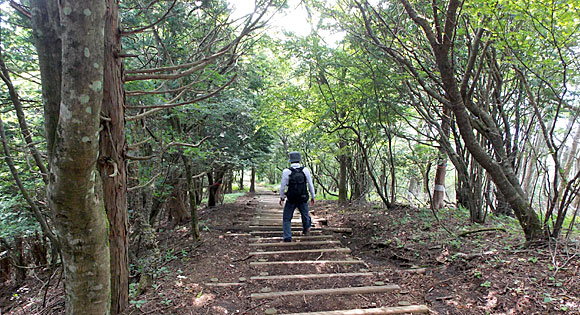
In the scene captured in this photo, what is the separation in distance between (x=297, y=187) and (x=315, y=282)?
229cm

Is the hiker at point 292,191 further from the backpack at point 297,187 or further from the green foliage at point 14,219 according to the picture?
the green foliage at point 14,219

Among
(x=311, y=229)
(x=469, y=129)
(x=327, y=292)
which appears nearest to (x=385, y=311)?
(x=327, y=292)

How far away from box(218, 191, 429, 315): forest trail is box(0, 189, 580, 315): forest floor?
0.03m

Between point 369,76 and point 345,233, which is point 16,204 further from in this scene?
point 369,76

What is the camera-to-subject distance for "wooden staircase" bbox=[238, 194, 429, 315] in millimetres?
3135

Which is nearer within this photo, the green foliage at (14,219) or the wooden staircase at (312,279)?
the wooden staircase at (312,279)

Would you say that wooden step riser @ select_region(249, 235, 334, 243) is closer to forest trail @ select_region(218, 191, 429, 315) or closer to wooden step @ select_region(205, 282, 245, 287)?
forest trail @ select_region(218, 191, 429, 315)

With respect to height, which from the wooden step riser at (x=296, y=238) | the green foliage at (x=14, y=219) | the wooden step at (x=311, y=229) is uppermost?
the green foliage at (x=14, y=219)

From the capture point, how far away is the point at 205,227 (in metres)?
6.55

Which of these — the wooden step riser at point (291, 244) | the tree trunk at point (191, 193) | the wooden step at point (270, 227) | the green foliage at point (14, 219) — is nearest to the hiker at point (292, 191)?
the wooden step riser at point (291, 244)

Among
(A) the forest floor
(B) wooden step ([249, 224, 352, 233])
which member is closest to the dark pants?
(A) the forest floor

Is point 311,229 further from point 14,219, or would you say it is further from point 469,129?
point 14,219

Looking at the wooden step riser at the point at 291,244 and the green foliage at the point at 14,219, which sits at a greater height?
the green foliage at the point at 14,219

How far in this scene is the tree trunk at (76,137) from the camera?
4.69 feet
